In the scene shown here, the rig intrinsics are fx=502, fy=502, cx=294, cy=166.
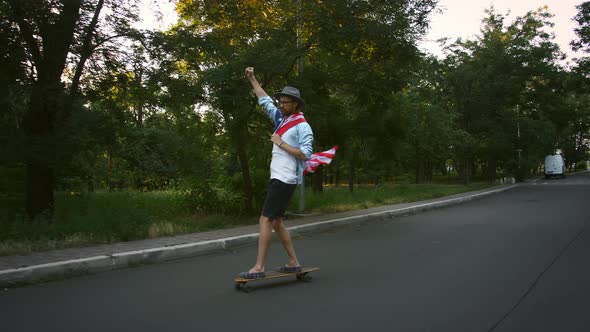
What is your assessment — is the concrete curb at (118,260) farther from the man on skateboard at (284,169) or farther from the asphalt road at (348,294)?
the man on skateboard at (284,169)

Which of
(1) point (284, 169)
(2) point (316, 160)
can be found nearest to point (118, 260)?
(1) point (284, 169)

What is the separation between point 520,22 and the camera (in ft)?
147

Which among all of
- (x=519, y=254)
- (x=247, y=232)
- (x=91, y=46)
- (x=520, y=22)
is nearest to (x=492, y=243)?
(x=519, y=254)

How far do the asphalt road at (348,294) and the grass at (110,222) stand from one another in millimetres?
1666

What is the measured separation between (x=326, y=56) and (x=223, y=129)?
3203 mm

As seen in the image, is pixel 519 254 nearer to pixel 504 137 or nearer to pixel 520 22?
pixel 504 137

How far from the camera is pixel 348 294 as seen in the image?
4969 millimetres

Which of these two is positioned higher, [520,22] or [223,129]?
[520,22]

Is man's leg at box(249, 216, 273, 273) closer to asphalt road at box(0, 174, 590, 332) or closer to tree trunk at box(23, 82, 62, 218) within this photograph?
asphalt road at box(0, 174, 590, 332)

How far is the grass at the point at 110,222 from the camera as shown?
736 cm

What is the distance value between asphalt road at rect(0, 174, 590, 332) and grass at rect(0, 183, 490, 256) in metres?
1.67

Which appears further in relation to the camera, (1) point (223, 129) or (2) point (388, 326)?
(1) point (223, 129)

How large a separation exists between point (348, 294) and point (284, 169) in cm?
141

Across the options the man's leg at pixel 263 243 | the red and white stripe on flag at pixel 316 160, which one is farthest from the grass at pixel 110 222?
the red and white stripe on flag at pixel 316 160
